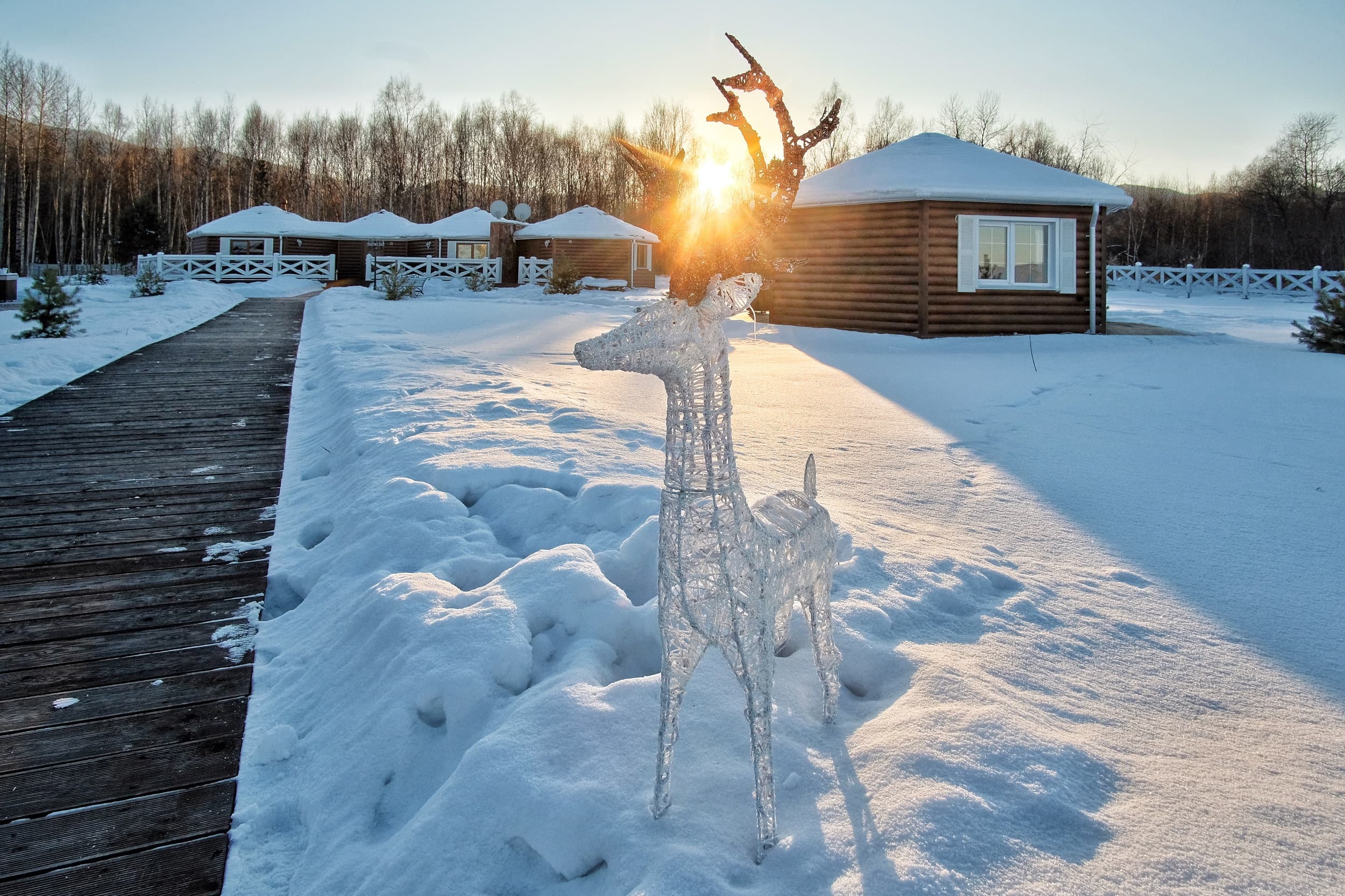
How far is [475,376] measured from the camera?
8.70 metres

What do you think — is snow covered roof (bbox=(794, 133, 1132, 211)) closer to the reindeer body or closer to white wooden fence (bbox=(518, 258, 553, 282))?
the reindeer body

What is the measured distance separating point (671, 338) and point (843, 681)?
1.58 metres

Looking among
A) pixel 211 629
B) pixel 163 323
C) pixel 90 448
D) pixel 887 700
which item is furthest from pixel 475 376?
pixel 163 323

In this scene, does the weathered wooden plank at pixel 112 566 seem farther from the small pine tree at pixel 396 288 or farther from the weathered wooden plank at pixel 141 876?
the small pine tree at pixel 396 288

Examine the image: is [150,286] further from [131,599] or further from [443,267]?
[131,599]

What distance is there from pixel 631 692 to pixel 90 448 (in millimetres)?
5765

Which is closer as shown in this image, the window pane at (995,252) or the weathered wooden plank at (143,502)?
the weathered wooden plank at (143,502)

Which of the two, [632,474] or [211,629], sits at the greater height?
[632,474]

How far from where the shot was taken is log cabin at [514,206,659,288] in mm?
33562

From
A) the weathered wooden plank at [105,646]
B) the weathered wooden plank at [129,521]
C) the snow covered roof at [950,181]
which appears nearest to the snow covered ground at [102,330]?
the weathered wooden plank at [129,521]

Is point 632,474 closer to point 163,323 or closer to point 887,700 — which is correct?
point 887,700

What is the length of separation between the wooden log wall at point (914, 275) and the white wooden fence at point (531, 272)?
18.2 meters

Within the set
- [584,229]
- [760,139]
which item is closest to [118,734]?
[760,139]

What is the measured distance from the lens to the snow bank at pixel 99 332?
8.99 metres
